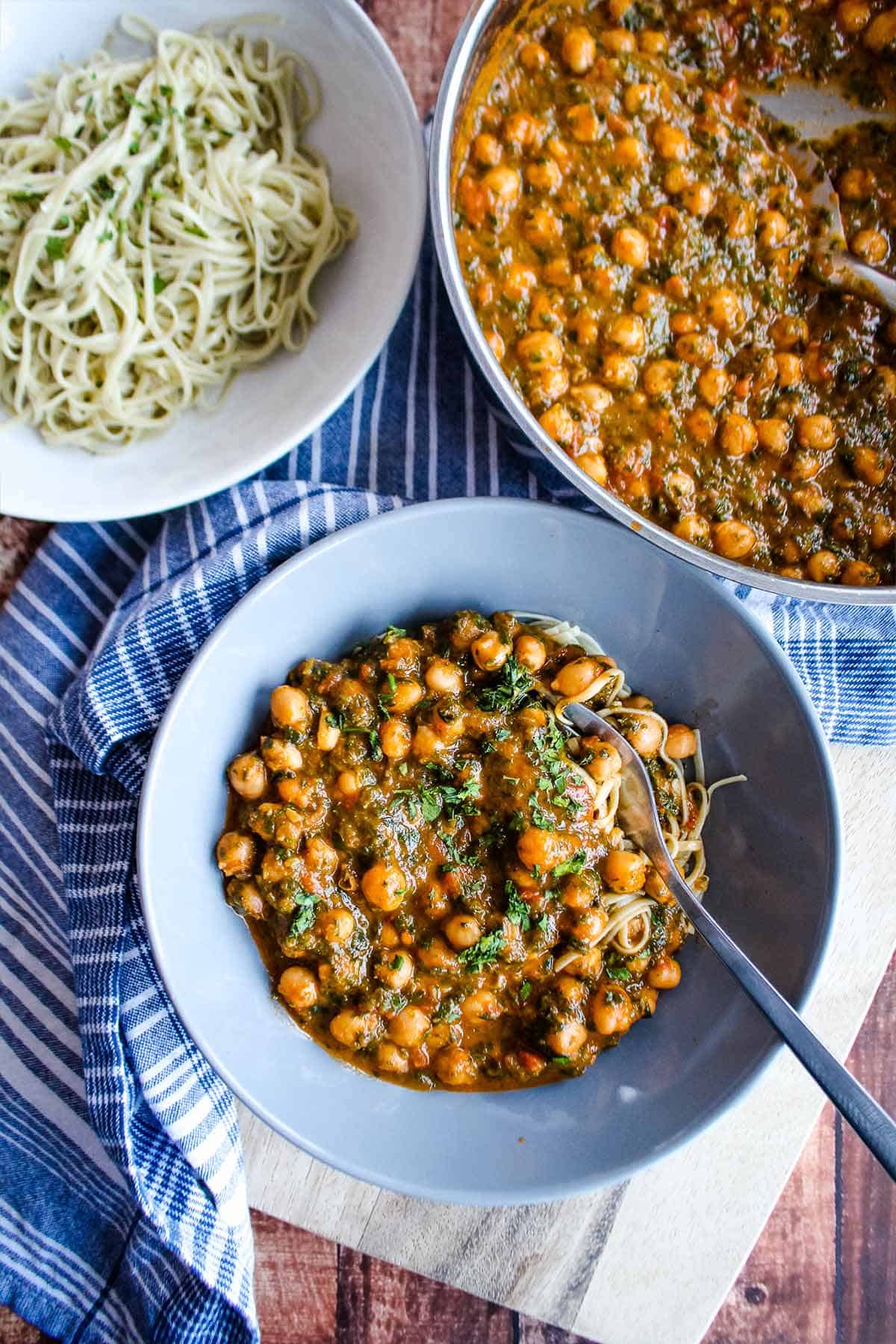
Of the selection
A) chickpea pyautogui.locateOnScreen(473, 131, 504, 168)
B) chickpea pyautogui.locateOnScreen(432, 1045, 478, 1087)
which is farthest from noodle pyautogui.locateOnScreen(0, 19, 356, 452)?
chickpea pyautogui.locateOnScreen(432, 1045, 478, 1087)

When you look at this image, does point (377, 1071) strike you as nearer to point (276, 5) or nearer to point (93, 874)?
point (93, 874)

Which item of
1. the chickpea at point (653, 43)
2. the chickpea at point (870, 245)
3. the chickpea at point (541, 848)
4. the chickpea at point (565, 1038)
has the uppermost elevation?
the chickpea at point (653, 43)

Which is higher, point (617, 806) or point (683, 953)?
point (617, 806)

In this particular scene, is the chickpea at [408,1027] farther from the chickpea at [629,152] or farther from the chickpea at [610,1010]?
the chickpea at [629,152]

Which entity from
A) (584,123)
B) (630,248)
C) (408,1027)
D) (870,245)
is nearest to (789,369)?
(870,245)

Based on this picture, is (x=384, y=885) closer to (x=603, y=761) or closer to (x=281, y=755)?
(x=281, y=755)

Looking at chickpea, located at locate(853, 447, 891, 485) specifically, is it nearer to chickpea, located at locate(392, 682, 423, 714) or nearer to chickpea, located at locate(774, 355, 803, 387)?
chickpea, located at locate(774, 355, 803, 387)

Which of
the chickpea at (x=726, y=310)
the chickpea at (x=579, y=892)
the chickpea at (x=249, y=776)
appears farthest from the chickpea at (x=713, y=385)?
the chickpea at (x=249, y=776)
